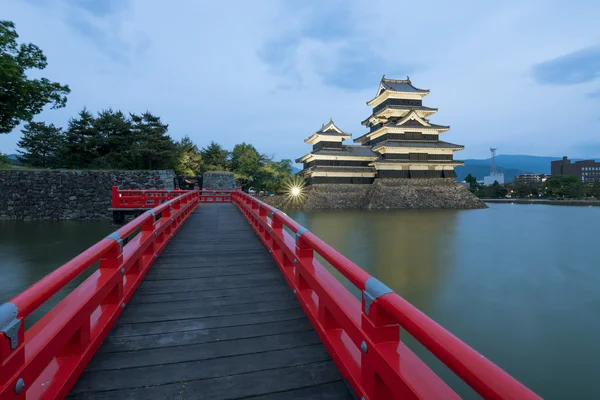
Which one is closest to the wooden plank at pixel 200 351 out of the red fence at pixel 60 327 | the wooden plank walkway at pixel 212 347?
the wooden plank walkway at pixel 212 347

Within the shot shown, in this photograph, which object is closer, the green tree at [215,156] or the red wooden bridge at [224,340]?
the red wooden bridge at [224,340]

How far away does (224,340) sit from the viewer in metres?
2.39

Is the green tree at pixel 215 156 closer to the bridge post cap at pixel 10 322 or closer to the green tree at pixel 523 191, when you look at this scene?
the bridge post cap at pixel 10 322

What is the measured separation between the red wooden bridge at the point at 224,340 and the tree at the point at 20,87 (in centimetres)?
1795

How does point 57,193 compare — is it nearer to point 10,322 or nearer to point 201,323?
point 201,323

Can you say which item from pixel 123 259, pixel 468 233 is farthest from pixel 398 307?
pixel 468 233

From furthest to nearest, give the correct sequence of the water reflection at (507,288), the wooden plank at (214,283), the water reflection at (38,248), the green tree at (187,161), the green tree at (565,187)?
the green tree at (565,187) < the green tree at (187,161) < the water reflection at (38,248) < the water reflection at (507,288) < the wooden plank at (214,283)

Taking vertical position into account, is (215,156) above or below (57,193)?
above

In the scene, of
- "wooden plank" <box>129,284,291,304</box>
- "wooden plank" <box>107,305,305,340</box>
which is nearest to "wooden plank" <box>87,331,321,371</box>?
"wooden plank" <box>107,305,305,340</box>

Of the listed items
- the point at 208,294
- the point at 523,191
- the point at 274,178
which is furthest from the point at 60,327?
the point at 523,191

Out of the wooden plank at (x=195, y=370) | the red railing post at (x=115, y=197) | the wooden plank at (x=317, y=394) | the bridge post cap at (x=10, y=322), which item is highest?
the red railing post at (x=115, y=197)

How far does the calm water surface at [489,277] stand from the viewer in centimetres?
532

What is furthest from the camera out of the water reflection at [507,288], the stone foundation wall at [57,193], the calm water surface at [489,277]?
the stone foundation wall at [57,193]

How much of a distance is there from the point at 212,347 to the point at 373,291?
145cm
